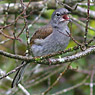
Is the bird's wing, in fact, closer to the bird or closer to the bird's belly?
the bird

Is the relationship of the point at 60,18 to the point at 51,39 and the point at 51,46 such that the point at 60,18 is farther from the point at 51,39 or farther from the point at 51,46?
the point at 51,46

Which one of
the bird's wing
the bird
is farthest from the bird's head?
the bird's wing

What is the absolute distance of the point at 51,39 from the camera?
405 cm

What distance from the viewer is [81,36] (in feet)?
21.3

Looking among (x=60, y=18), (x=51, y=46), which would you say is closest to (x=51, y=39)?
(x=51, y=46)

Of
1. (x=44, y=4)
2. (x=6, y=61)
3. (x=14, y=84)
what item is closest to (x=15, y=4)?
(x=44, y=4)

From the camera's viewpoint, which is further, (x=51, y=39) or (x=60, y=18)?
(x=60, y=18)

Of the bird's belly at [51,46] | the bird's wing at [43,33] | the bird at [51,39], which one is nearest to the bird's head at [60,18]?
the bird at [51,39]

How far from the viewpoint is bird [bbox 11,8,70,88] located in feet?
13.2

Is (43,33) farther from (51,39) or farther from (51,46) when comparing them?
(51,46)

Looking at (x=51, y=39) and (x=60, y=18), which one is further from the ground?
(x=60, y=18)

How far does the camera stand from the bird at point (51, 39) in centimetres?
401

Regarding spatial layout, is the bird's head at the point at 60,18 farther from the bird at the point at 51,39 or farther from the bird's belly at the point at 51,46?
the bird's belly at the point at 51,46

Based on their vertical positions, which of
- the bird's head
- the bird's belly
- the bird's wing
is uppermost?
→ the bird's head
